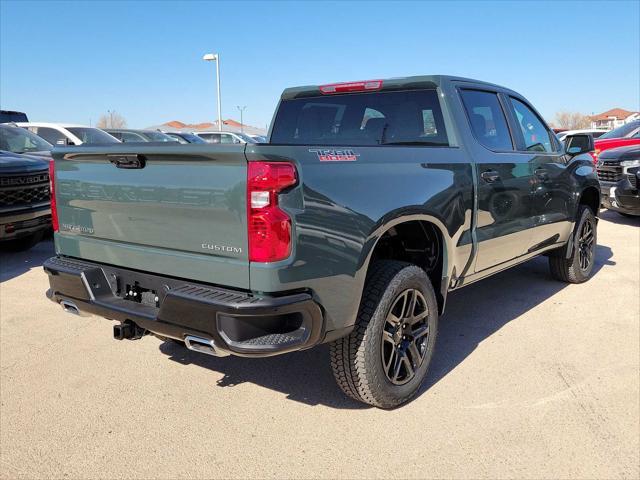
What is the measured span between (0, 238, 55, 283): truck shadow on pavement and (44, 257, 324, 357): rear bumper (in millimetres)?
3883

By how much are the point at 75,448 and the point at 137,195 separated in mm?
1307

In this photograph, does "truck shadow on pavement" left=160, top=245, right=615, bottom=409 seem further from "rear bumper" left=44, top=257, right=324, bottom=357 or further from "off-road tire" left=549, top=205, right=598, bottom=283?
"rear bumper" left=44, top=257, right=324, bottom=357

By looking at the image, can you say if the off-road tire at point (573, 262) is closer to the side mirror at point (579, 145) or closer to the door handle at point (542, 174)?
the side mirror at point (579, 145)

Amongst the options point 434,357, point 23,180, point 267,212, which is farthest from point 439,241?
point 23,180

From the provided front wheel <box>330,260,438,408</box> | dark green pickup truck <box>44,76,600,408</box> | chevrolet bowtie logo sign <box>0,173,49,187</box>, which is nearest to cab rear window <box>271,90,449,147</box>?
dark green pickup truck <box>44,76,600,408</box>

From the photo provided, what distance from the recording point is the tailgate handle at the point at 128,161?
106 inches

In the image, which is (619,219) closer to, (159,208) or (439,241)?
(439,241)

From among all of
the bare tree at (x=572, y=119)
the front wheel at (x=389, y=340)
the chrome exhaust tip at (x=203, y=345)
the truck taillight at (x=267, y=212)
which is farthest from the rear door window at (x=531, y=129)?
the bare tree at (x=572, y=119)

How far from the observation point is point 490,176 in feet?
12.5

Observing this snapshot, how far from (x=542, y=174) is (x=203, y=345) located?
3.39 m

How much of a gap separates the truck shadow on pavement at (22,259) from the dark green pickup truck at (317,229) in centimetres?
343

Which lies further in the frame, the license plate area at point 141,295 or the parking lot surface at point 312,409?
the license plate area at point 141,295

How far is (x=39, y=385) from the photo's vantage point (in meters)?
3.39

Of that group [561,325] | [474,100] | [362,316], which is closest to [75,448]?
[362,316]
